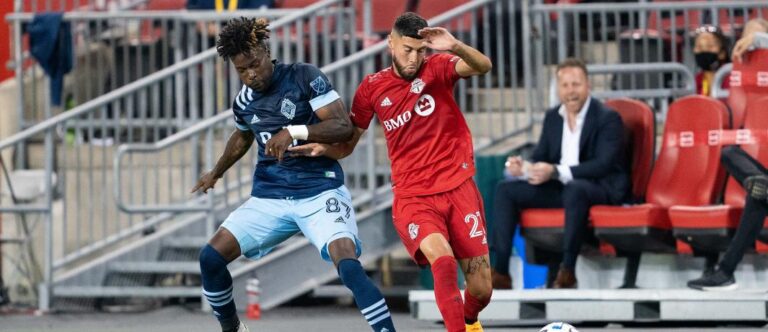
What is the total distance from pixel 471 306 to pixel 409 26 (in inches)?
65.8

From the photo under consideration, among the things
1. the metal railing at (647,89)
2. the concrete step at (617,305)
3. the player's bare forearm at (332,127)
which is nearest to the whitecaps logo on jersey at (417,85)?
the player's bare forearm at (332,127)

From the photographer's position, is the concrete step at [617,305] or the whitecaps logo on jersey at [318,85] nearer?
the whitecaps logo on jersey at [318,85]

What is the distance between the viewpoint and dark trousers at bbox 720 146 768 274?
11.3 metres

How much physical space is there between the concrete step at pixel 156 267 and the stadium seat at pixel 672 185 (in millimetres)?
3746

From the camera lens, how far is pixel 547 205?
12367 millimetres

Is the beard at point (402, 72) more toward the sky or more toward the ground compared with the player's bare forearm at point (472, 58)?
more toward the ground

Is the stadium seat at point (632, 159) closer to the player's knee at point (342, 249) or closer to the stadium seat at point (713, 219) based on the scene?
the stadium seat at point (713, 219)

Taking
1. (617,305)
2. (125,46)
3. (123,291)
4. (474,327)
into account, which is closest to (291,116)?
(474,327)

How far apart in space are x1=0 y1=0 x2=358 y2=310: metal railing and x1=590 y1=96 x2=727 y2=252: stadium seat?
347 cm

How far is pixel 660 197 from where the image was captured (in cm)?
1244

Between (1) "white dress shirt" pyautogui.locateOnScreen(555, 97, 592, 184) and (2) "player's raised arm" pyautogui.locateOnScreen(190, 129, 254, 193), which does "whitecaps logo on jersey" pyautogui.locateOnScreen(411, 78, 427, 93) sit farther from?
(1) "white dress shirt" pyautogui.locateOnScreen(555, 97, 592, 184)

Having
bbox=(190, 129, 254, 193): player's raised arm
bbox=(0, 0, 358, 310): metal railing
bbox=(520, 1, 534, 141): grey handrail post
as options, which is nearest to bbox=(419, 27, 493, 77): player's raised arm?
bbox=(190, 129, 254, 193): player's raised arm

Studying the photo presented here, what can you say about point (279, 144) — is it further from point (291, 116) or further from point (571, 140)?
point (571, 140)

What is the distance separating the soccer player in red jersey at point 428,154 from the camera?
9430 mm
